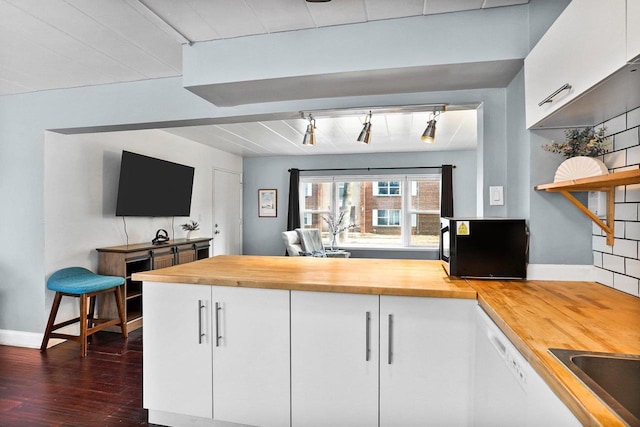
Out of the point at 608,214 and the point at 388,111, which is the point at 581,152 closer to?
the point at 608,214

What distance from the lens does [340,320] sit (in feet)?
5.65

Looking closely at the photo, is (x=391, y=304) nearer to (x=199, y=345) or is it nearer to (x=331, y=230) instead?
(x=199, y=345)

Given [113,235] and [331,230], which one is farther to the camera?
[331,230]

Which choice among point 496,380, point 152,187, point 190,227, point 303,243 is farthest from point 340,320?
point 303,243

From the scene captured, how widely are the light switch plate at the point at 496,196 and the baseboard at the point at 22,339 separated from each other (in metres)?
3.84

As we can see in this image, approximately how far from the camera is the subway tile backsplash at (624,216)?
4.81 feet

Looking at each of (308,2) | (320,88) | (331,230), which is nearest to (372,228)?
(331,230)

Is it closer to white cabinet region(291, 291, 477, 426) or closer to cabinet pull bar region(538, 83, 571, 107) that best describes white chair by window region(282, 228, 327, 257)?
white cabinet region(291, 291, 477, 426)

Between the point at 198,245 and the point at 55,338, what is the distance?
1804mm

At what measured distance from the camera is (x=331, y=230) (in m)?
6.67

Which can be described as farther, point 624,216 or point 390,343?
point 390,343

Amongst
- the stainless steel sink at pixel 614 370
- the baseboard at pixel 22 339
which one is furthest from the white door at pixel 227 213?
the stainless steel sink at pixel 614 370

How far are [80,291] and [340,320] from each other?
2432 mm

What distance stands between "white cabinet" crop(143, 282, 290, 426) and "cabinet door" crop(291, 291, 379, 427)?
71 mm
